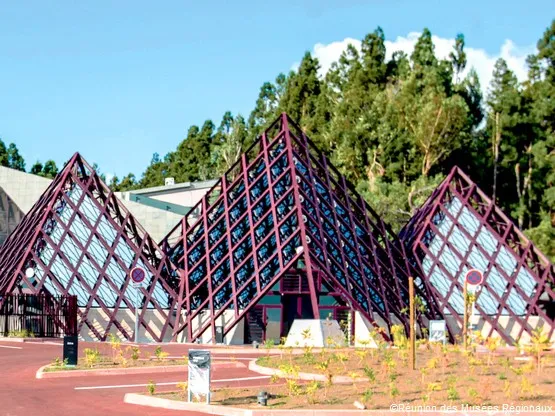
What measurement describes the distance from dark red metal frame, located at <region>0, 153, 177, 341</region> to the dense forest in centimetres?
2714

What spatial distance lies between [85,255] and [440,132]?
131 ft

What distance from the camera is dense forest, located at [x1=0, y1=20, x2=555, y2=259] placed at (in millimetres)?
74250

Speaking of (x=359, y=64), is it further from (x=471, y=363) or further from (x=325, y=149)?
(x=471, y=363)

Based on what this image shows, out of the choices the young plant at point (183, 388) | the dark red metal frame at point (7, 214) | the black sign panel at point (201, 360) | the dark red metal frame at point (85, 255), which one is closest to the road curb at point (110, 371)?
the young plant at point (183, 388)

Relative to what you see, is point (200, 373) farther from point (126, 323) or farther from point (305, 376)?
point (126, 323)

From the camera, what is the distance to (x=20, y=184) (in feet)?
198

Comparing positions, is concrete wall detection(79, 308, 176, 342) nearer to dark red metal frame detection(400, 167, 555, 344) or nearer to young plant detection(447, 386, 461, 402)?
dark red metal frame detection(400, 167, 555, 344)

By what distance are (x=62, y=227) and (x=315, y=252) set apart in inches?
525

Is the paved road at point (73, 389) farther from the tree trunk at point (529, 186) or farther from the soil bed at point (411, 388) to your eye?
the tree trunk at point (529, 186)

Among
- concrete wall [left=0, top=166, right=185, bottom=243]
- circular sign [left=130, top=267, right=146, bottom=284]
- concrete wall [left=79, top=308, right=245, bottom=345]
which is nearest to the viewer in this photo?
circular sign [left=130, top=267, right=146, bottom=284]

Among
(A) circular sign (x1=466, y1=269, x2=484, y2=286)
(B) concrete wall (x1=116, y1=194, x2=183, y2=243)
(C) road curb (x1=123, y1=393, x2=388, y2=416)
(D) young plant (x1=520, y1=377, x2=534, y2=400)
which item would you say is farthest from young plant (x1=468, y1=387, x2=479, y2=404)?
(B) concrete wall (x1=116, y1=194, x2=183, y2=243)

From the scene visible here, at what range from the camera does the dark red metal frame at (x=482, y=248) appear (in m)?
45.6

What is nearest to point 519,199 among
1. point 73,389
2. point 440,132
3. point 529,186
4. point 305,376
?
point 529,186

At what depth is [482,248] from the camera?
47.5 meters
